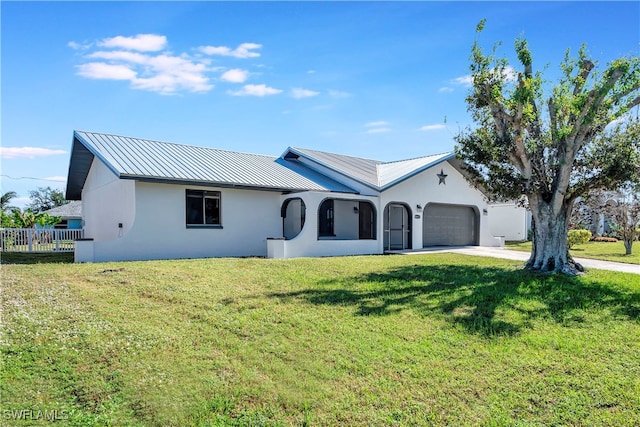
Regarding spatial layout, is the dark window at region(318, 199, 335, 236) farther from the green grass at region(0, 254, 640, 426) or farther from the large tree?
the green grass at region(0, 254, 640, 426)

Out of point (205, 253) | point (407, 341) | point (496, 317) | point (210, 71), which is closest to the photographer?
point (407, 341)

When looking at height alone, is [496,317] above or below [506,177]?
below

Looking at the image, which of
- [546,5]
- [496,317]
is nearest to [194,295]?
[496,317]

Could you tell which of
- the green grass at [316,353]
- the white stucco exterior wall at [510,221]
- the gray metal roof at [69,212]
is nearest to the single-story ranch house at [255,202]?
the green grass at [316,353]

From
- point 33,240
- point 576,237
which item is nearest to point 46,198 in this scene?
point 33,240

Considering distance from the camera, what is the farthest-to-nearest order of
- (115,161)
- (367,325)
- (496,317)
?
(115,161)
(496,317)
(367,325)

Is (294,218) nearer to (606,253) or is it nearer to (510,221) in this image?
(606,253)

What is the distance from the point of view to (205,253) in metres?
15.7

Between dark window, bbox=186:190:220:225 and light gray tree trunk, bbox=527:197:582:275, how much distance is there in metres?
11.2

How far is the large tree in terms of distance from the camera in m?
10.6

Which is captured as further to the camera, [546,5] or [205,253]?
[205,253]

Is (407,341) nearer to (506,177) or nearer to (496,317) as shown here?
(496,317)

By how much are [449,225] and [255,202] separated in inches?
452

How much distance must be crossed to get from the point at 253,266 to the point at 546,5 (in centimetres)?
1124
